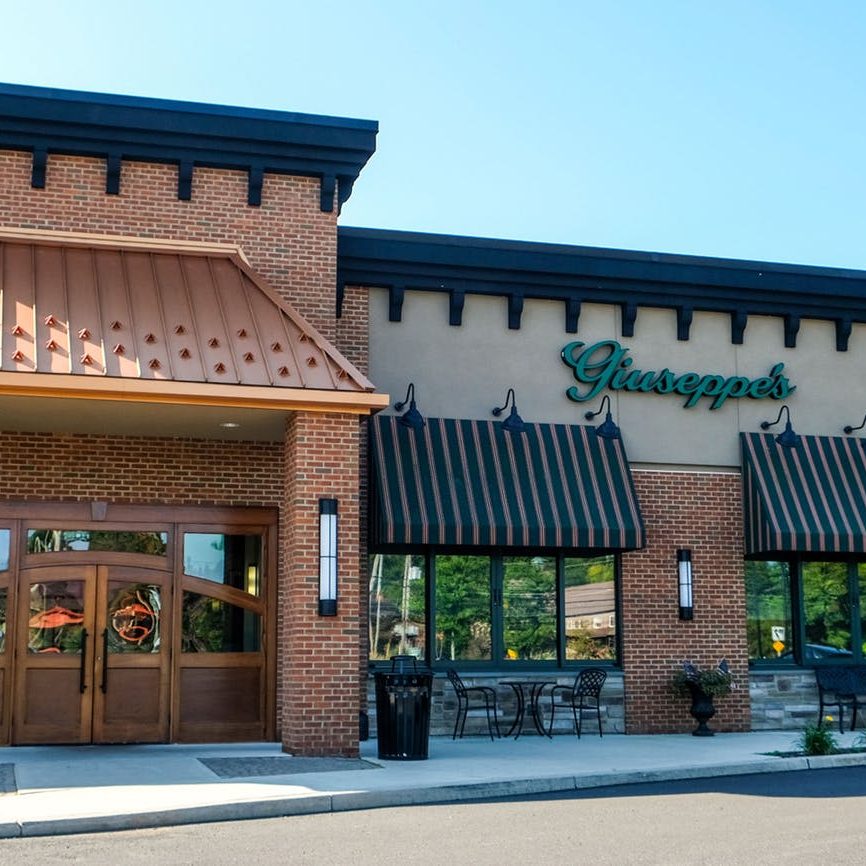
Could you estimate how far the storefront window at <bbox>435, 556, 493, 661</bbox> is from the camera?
1906 centimetres

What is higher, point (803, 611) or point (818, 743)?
point (803, 611)

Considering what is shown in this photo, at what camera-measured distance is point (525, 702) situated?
744 inches

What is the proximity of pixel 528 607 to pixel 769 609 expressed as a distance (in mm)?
4108

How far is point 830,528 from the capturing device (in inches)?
779

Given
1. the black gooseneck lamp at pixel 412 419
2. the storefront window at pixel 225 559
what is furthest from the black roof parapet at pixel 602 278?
the storefront window at pixel 225 559

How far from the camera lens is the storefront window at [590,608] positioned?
19.6 m

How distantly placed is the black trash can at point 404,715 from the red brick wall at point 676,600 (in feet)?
16.4

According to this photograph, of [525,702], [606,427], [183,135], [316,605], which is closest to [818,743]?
[525,702]

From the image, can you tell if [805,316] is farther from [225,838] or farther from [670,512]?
[225,838]

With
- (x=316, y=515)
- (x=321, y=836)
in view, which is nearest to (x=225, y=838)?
(x=321, y=836)

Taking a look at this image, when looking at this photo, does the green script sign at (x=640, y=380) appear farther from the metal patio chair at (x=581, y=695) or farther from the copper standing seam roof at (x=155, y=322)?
the copper standing seam roof at (x=155, y=322)

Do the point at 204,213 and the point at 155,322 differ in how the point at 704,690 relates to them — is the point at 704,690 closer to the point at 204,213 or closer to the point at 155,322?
the point at 155,322

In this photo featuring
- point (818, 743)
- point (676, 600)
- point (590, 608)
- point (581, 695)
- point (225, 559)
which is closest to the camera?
point (818, 743)

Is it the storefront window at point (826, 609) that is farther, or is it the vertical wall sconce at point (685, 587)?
the storefront window at point (826, 609)
